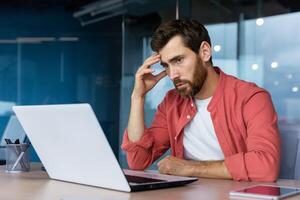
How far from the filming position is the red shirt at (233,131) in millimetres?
1771

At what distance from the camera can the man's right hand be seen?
7.18ft

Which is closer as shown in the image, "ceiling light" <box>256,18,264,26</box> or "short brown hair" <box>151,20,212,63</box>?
"short brown hair" <box>151,20,212,63</box>

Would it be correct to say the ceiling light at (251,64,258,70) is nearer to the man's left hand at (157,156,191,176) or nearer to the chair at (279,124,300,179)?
the chair at (279,124,300,179)

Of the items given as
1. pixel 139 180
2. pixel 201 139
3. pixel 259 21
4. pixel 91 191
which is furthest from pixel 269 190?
pixel 259 21

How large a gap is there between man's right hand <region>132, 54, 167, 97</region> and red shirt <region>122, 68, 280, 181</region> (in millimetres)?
95

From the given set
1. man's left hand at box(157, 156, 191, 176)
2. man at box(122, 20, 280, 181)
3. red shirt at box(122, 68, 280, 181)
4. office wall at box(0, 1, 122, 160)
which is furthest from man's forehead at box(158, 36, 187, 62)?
office wall at box(0, 1, 122, 160)

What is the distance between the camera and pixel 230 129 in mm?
2045

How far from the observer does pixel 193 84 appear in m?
2.13

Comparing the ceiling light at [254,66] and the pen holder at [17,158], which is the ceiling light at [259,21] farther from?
the pen holder at [17,158]

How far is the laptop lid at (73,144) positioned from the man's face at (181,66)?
2.11 feet

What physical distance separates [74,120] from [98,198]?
0.67 ft

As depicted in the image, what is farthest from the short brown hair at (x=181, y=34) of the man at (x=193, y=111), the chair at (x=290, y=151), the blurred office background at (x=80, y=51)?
the blurred office background at (x=80, y=51)

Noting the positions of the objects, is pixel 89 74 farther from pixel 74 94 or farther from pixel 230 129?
pixel 230 129

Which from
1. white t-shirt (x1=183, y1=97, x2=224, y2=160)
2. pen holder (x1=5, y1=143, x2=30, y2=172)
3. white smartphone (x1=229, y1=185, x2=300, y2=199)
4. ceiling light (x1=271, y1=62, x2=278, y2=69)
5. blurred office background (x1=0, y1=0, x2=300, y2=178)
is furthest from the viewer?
blurred office background (x1=0, y1=0, x2=300, y2=178)
